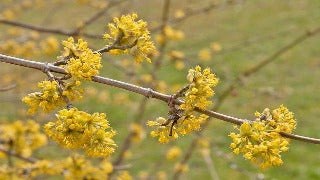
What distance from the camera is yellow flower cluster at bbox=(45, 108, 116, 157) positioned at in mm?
1670

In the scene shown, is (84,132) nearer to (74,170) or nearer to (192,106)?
(192,106)

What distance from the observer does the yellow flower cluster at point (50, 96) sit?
1.75 m

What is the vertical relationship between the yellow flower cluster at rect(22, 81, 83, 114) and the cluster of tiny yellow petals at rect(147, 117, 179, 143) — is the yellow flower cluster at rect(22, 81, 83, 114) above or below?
above

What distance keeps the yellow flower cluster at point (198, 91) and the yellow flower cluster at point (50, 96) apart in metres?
0.41

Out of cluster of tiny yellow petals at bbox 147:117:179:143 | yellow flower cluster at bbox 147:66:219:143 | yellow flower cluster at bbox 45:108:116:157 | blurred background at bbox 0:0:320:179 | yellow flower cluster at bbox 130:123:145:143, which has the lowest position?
yellow flower cluster at bbox 45:108:116:157

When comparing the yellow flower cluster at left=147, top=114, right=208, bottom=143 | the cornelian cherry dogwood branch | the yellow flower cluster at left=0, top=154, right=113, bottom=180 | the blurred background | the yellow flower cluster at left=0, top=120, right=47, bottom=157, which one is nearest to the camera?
the cornelian cherry dogwood branch

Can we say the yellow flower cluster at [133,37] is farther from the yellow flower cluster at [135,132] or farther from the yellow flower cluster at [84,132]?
the yellow flower cluster at [135,132]

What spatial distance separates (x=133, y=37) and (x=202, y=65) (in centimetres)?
290

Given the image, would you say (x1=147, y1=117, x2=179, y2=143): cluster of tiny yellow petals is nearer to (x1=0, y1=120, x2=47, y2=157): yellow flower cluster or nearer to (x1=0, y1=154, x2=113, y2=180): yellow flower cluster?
(x1=0, y1=154, x2=113, y2=180): yellow flower cluster

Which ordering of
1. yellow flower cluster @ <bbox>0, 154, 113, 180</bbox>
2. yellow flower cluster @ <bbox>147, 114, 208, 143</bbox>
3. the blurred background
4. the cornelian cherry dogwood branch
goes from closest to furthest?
the cornelian cherry dogwood branch < yellow flower cluster @ <bbox>147, 114, 208, 143</bbox> < yellow flower cluster @ <bbox>0, 154, 113, 180</bbox> < the blurred background

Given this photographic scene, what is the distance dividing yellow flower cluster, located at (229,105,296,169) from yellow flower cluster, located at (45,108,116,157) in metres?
0.45

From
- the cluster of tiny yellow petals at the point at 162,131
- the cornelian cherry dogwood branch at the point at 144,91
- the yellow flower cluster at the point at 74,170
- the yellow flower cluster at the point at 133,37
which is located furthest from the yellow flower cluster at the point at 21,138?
the cluster of tiny yellow petals at the point at 162,131

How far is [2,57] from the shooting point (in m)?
1.73

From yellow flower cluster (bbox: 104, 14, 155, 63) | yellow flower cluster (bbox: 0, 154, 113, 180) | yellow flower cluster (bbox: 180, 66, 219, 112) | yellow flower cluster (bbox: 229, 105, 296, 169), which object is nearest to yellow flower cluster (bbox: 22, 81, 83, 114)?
yellow flower cluster (bbox: 104, 14, 155, 63)
